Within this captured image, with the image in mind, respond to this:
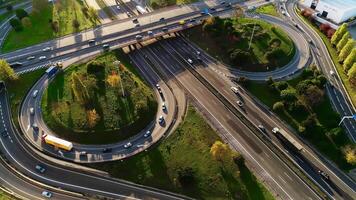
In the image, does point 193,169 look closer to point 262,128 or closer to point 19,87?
point 262,128

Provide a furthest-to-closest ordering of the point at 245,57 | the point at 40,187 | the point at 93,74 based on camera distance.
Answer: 1. the point at 245,57
2. the point at 93,74
3. the point at 40,187

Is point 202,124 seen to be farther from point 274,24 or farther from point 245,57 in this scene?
point 274,24

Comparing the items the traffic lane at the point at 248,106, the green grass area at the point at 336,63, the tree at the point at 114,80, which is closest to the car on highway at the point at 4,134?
the tree at the point at 114,80

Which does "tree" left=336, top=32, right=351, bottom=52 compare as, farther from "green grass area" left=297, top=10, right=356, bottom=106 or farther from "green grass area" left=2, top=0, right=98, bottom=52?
"green grass area" left=2, top=0, right=98, bottom=52

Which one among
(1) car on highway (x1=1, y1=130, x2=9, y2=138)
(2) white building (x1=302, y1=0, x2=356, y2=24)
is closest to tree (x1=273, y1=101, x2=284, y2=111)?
(2) white building (x1=302, y1=0, x2=356, y2=24)

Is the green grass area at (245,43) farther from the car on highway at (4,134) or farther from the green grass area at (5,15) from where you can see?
the green grass area at (5,15)

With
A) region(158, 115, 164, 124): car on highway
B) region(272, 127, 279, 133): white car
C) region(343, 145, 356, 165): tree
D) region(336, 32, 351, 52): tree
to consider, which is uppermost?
region(336, 32, 351, 52): tree

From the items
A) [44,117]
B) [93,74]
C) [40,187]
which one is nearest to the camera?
[40,187]

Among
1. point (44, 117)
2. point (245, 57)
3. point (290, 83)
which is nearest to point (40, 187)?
point (44, 117)
